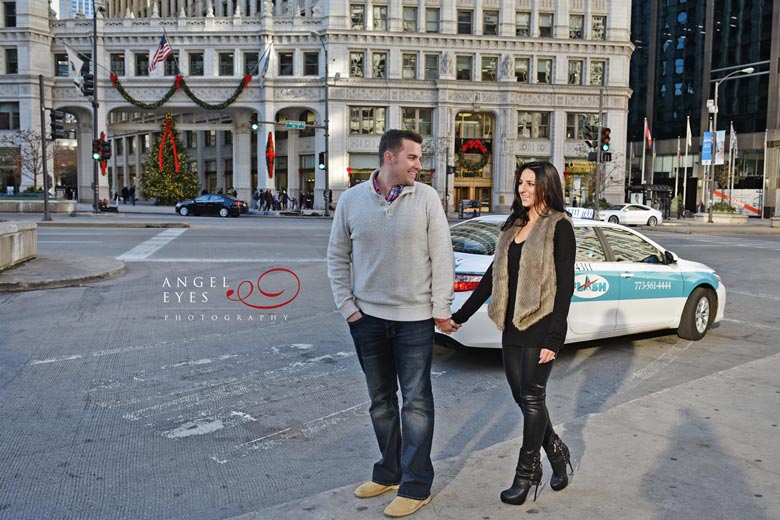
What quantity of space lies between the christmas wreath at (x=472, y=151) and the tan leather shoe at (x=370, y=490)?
53.4 metres

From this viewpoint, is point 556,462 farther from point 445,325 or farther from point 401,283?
point 401,283

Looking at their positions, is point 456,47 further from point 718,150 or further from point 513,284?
point 513,284

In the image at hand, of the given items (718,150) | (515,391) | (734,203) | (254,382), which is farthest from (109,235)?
(734,203)

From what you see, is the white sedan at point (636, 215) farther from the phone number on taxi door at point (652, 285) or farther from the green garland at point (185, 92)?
the phone number on taxi door at point (652, 285)

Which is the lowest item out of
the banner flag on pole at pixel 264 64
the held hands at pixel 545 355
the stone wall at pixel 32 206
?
the stone wall at pixel 32 206

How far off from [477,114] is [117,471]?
54136mm

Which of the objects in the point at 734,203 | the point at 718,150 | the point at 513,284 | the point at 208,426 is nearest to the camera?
the point at 513,284

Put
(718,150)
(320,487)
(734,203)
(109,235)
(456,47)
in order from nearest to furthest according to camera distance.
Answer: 1. (320,487)
2. (109,235)
3. (718,150)
4. (456,47)
5. (734,203)

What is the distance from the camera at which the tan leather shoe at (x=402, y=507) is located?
3781mm

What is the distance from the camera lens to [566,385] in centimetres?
686

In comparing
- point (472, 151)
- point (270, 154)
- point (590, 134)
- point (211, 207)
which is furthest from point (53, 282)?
point (472, 151)

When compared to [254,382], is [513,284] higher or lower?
higher

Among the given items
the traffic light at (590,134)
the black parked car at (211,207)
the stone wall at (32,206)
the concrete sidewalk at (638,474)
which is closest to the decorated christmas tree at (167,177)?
the black parked car at (211,207)

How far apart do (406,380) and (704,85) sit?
80.2 meters
